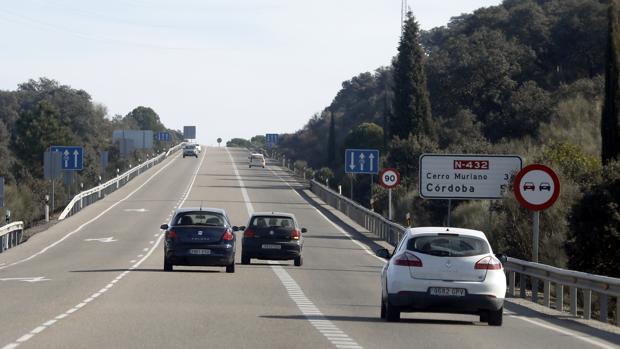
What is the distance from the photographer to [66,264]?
114 feet

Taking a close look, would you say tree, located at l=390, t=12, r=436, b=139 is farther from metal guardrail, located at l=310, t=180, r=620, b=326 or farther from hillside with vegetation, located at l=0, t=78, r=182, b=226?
metal guardrail, located at l=310, t=180, r=620, b=326

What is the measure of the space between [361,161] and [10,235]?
21.6m

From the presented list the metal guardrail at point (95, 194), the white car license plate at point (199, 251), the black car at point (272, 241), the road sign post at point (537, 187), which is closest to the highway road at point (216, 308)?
the black car at point (272, 241)

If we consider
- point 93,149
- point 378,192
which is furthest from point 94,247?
point 93,149

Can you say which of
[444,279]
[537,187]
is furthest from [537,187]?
[444,279]

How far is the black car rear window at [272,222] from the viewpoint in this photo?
34.9 meters

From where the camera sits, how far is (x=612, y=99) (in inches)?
1551

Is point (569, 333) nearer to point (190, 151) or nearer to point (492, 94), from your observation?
point (492, 94)

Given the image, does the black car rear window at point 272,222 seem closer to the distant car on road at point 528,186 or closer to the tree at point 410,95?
the distant car on road at point 528,186

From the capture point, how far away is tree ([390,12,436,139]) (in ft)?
299

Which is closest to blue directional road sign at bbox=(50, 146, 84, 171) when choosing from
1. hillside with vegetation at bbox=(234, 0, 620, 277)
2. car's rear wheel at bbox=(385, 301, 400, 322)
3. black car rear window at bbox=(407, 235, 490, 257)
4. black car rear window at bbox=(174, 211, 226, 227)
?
hillside with vegetation at bbox=(234, 0, 620, 277)

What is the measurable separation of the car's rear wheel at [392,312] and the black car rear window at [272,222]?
646 inches

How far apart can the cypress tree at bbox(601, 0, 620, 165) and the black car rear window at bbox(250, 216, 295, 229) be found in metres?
9.70

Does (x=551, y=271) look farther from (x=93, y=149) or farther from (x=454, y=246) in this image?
(x=93, y=149)
